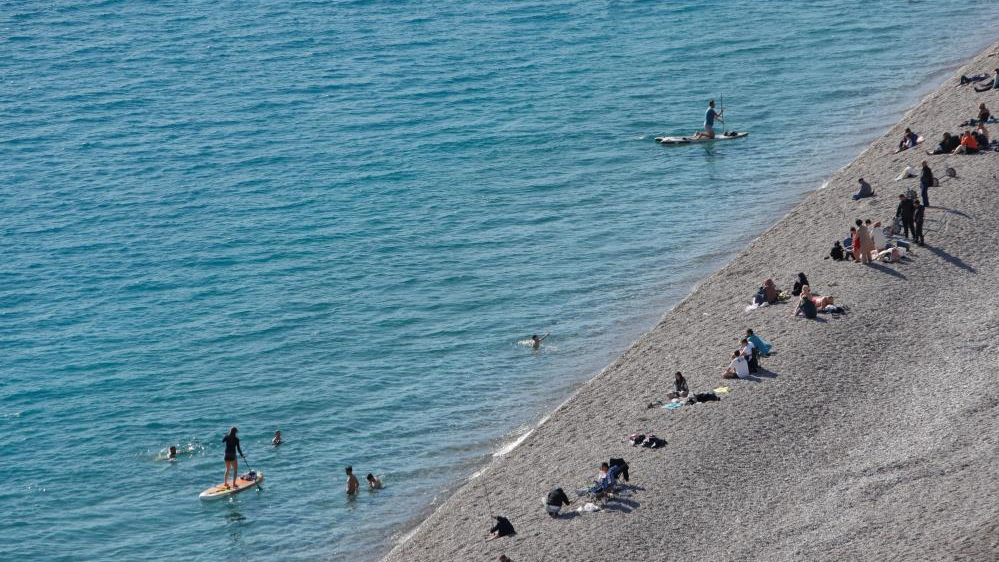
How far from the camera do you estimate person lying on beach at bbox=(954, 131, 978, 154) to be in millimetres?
45906

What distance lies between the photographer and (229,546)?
115 ft

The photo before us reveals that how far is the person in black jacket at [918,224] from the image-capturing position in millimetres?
39469

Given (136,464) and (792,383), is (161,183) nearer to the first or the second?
(136,464)

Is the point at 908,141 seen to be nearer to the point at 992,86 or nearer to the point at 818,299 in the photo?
the point at 992,86

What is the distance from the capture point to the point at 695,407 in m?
33.6

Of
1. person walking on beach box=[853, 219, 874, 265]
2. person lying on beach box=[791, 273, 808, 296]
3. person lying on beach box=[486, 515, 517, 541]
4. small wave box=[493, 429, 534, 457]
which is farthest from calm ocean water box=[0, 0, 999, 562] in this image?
person walking on beach box=[853, 219, 874, 265]

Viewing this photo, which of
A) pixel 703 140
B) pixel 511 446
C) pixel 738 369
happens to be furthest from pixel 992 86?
pixel 511 446

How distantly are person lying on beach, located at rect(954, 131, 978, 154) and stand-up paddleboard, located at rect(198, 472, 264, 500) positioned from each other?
2685cm

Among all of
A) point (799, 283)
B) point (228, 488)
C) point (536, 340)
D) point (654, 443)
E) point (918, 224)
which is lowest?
point (228, 488)

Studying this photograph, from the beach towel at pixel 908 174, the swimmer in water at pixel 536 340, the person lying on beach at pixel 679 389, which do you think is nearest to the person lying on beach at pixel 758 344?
the person lying on beach at pixel 679 389

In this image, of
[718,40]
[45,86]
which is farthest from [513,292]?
[45,86]

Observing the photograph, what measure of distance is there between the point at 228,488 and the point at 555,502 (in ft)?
38.0

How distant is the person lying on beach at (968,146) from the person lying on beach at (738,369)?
1632cm

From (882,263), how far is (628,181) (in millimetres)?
21450
